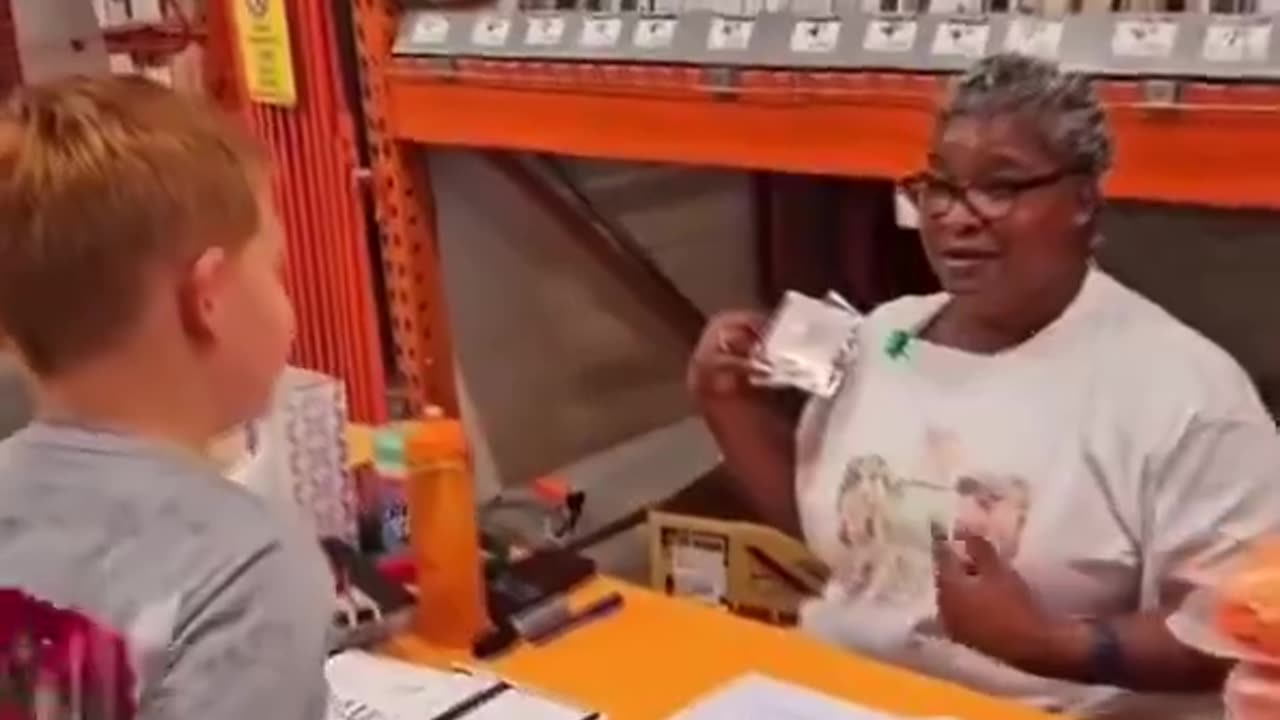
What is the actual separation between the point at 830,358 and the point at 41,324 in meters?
0.91

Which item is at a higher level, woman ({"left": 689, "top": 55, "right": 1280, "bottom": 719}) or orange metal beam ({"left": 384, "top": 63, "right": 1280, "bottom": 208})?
orange metal beam ({"left": 384, "top": 63, "right": 1280, "bottom": 208})

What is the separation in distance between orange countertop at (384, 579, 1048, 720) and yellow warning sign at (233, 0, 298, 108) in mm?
859

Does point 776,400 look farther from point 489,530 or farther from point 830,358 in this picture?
point 489,530

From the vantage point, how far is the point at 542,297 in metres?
2.52

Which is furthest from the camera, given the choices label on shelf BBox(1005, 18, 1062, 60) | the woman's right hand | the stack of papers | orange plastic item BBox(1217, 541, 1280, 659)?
the woman's right hand

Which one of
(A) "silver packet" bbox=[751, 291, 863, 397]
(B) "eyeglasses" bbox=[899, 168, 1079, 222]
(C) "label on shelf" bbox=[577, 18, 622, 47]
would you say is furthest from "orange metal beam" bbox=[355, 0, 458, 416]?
(B) "eyeglasses" bbox=[899, 168, 1079, 222]

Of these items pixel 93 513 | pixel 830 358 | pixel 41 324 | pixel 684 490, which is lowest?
pixel 684 490

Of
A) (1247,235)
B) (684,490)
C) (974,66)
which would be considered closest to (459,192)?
(684,490)

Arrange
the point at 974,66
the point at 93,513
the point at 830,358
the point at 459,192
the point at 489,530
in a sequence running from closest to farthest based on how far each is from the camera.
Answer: the point at 93,513 → the point at 974,66 → the point at 830,358 → the point at 489,530 → the point at 459,192

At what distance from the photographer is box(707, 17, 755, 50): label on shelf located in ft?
6.29

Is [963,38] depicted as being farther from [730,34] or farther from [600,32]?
[600,32]

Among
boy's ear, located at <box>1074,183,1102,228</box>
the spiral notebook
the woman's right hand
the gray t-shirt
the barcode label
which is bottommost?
the barcode label

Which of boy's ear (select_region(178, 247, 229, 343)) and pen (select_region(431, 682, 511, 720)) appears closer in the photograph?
boy's ear (select_region(178, 247, 229, 343))

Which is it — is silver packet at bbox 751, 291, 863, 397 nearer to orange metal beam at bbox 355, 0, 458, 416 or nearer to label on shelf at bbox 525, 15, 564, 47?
label on shelf at bbox 525, 15, 564, 47
